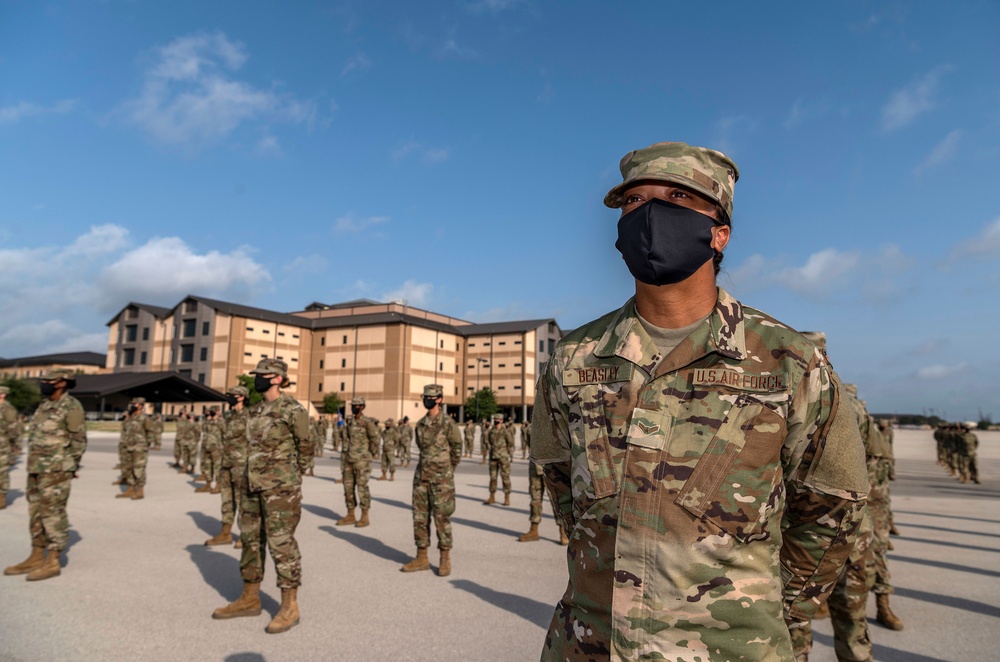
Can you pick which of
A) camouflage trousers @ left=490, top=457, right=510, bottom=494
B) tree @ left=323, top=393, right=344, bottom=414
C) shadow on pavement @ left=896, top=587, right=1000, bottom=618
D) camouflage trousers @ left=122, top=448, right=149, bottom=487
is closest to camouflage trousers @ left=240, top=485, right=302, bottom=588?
shadow on pavement @ left=896, top=587, right=1000, bottom=618

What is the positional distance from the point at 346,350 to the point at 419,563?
207ft

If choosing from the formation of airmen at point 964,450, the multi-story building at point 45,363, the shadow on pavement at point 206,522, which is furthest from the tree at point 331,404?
the formation of airmen at point 964,450

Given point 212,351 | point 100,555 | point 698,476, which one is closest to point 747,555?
point 698,476

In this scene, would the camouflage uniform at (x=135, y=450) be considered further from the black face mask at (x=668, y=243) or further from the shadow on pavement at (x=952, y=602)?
the black face mask at (x=668, y=243)

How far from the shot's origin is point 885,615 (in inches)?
228

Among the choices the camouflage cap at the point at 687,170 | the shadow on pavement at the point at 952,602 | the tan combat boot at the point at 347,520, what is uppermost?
the camouflage cap at the point at 687,170

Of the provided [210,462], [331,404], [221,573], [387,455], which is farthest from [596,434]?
[331,404]

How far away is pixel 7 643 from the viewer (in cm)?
500

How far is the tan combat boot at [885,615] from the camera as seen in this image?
5730 mm

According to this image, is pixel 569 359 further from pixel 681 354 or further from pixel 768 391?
pixel 768 391

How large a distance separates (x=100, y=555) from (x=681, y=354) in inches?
366

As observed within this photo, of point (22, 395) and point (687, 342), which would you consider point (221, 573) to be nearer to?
point (687, 342)

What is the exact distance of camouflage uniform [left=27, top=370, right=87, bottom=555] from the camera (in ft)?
23.6

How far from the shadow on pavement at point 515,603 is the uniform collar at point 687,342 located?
431cm
